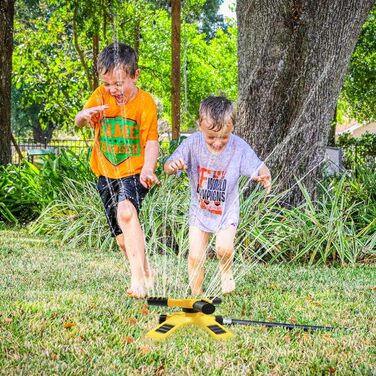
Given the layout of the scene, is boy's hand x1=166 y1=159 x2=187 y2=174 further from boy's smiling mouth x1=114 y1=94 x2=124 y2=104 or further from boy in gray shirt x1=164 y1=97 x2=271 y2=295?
boy's smiling mouth x1=114 y1=94 x2=124 y2=104

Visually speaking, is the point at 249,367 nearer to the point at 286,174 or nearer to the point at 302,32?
the point at 286,174

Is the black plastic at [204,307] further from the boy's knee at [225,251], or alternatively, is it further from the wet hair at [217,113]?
the wet hair at [217,113]

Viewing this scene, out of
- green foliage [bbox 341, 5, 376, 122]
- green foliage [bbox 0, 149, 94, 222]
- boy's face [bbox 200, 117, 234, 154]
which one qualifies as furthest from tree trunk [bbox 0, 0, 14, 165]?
green foliage [bbox 341, 5, 376, 122]

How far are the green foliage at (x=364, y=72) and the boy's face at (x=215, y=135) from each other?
1448 centimetres

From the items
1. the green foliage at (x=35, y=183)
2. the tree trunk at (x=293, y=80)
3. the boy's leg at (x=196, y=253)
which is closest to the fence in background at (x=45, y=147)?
the green foliage at (x=35, y=183)

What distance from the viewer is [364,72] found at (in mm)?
19047

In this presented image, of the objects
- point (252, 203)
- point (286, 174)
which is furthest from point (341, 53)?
point (252, 203)

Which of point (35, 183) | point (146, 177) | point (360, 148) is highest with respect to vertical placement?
point (146, 177)

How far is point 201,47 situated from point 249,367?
21337 millimetres

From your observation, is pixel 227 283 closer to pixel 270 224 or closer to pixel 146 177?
pixel 146 177

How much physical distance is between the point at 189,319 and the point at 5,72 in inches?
260

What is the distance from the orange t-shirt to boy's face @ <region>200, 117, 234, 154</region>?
33cm

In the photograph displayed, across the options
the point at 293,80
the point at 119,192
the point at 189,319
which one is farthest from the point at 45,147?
the point at 189,319

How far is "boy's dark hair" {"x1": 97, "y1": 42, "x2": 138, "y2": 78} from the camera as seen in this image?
3.36 m
